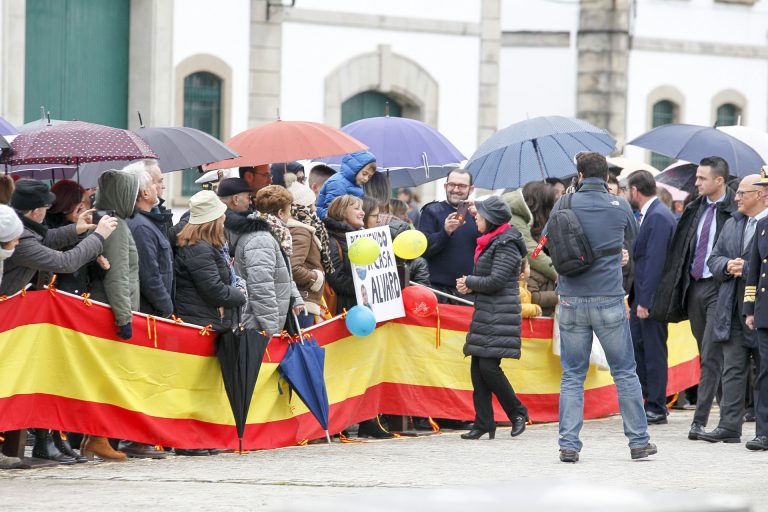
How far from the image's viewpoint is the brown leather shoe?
1052cm

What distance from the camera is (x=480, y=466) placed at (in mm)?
10297

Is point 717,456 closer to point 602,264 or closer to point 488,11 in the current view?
point 602,264

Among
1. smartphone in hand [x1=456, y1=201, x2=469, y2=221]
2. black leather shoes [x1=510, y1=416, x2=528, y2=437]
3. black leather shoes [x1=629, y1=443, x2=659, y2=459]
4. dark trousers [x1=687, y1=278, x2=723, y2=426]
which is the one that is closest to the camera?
black leather shoes [x1=629, y1=443, x2=659, y2=459]

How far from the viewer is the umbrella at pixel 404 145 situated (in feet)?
46.2

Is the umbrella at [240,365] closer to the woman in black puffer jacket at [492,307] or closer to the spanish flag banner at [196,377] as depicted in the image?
the spanish flag banner at [196,377]

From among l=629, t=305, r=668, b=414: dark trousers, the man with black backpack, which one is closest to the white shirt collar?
l=629, t=305, r=668, b=414: dark trousers

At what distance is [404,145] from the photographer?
14234mm

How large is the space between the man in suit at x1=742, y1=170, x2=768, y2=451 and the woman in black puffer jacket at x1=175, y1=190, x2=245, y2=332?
350 centimetres

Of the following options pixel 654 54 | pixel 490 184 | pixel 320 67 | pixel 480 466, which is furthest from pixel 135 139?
pixel 654 54

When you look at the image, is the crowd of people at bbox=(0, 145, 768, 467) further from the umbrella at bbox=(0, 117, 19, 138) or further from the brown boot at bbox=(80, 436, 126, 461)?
the umbrella at bbox=(0, 117, 19, 138)

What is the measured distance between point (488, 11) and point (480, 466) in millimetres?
15619

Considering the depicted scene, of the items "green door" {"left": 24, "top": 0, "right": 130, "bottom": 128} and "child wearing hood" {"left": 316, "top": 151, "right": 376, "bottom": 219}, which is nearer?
"child wearing hood" {"left": 316, "top": 151, "right": 376, "bottom": 219}

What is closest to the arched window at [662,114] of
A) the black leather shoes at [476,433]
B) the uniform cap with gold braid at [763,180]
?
the uniform cap with gold braid at [763,180]

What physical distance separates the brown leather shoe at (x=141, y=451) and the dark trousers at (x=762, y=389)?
13.2 feet
